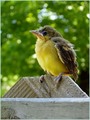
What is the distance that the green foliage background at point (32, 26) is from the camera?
6371mm

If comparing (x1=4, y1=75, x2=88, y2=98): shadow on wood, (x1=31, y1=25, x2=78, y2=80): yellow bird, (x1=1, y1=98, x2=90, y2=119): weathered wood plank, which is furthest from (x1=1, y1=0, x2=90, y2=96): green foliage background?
(x1=1, y1=98, x2=90, y2=119): weathered wood plank

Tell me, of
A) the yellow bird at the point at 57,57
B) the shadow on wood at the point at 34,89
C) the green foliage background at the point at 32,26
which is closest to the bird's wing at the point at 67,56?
the yellow bird at the point at 57,57

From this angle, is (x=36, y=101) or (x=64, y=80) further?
(x=64, y=80)

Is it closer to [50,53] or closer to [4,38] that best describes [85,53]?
[4,38]

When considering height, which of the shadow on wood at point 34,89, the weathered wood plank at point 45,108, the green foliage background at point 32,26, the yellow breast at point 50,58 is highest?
the weathered wood plank at point 45,108

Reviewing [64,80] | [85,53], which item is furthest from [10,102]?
[85,53]

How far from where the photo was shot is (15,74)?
7895 mm

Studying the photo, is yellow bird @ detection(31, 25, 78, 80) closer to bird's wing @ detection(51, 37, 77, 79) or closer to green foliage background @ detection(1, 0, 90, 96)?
bird's wing @ detection(51, 37, 77, 79)

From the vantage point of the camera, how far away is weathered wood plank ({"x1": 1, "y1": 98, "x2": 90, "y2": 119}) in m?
1.18

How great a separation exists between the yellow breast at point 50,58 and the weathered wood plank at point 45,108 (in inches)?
49.7

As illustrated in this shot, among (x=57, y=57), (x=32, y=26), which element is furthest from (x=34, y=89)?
(x=32, y=26)

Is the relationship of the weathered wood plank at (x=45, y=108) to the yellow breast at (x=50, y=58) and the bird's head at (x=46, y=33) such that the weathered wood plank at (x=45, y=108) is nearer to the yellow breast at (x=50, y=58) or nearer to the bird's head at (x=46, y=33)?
the yellow breast at (x=50, y=58)

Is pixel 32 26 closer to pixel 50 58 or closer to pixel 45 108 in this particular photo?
pixel 50 58

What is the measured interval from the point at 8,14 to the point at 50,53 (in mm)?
4187
